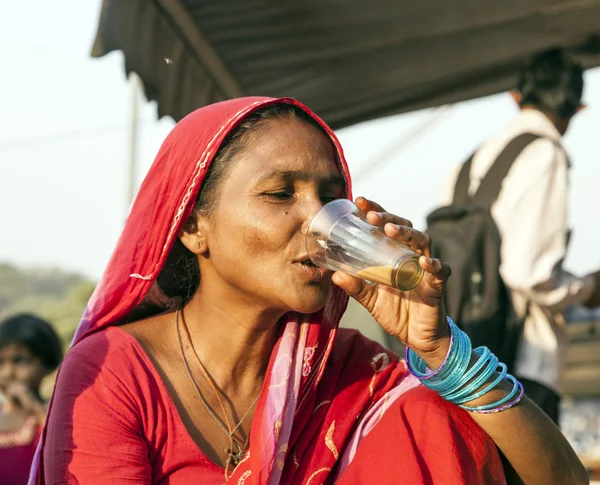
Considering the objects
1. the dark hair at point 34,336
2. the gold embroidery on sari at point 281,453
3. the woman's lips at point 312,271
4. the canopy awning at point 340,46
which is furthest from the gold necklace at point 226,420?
the dark hair at point 34,336

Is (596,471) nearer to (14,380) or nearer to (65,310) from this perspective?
(14,380)

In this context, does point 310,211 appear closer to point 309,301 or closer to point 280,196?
point 280,196

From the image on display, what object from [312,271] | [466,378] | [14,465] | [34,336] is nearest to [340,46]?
[34,336]

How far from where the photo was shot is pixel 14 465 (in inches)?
184

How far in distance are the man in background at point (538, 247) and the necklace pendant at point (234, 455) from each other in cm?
199

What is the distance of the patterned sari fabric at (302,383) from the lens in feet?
7.52

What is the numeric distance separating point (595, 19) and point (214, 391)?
298 cm

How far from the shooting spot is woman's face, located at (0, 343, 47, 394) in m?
5.11

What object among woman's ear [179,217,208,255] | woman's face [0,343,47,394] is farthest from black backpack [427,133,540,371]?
woman's face [0,343,47,394]

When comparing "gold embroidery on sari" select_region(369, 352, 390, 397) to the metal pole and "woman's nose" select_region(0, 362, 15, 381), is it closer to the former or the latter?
"woman's nose" select_region(0, 362, 15, 381)

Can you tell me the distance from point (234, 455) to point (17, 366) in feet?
9.61

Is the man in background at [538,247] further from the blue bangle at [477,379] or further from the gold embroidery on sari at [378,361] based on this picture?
the blue bangle at [477,379]

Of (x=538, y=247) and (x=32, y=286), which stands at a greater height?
(x=538, y=247)

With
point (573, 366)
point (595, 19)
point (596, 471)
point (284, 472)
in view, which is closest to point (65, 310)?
point (573, 366)
